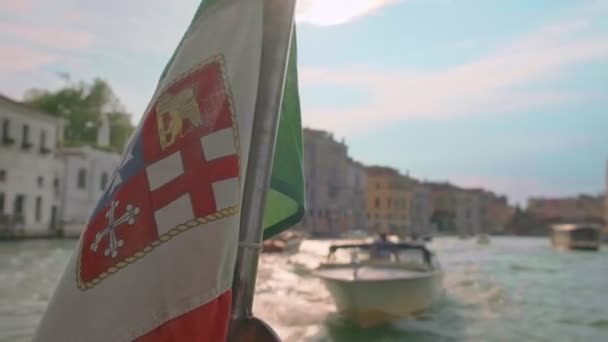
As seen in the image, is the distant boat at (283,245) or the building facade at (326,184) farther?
the building facade at (326,184)

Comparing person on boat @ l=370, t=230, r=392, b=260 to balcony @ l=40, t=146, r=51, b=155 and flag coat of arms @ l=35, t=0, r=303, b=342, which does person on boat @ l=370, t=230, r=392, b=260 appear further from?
balcony @ l=40, t=146, r=51, b=155

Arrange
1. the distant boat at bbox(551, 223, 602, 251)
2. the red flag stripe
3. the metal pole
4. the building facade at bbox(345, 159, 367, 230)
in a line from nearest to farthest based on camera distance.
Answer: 1. the red flag stripe
2. the metal pole
3. the distant boat at bbox(551, 223, 602, 251)
4. the building facade at bbox(345, 159, 367, 230)

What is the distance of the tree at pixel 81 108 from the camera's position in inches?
1566

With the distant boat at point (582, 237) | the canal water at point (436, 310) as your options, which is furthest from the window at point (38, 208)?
the distant boat at point (582, 237)

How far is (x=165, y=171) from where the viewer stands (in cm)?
126

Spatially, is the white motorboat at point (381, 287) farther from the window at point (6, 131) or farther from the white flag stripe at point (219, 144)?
the window at point (6, 131)

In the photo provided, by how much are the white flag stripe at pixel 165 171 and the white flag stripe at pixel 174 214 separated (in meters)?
0.05

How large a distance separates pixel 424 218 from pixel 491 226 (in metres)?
17.5

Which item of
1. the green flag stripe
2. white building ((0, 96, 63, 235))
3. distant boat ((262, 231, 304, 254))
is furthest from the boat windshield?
white building ((0, 96, 63, 235))

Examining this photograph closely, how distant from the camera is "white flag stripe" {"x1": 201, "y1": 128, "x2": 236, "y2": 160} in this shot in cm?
125

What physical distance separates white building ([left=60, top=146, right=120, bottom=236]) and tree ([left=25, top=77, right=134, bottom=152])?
7.49 metres

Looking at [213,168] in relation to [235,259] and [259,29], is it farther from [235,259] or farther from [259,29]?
[259,29]

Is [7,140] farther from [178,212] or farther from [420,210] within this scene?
[420,210]

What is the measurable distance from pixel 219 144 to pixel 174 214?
17 centimetres
